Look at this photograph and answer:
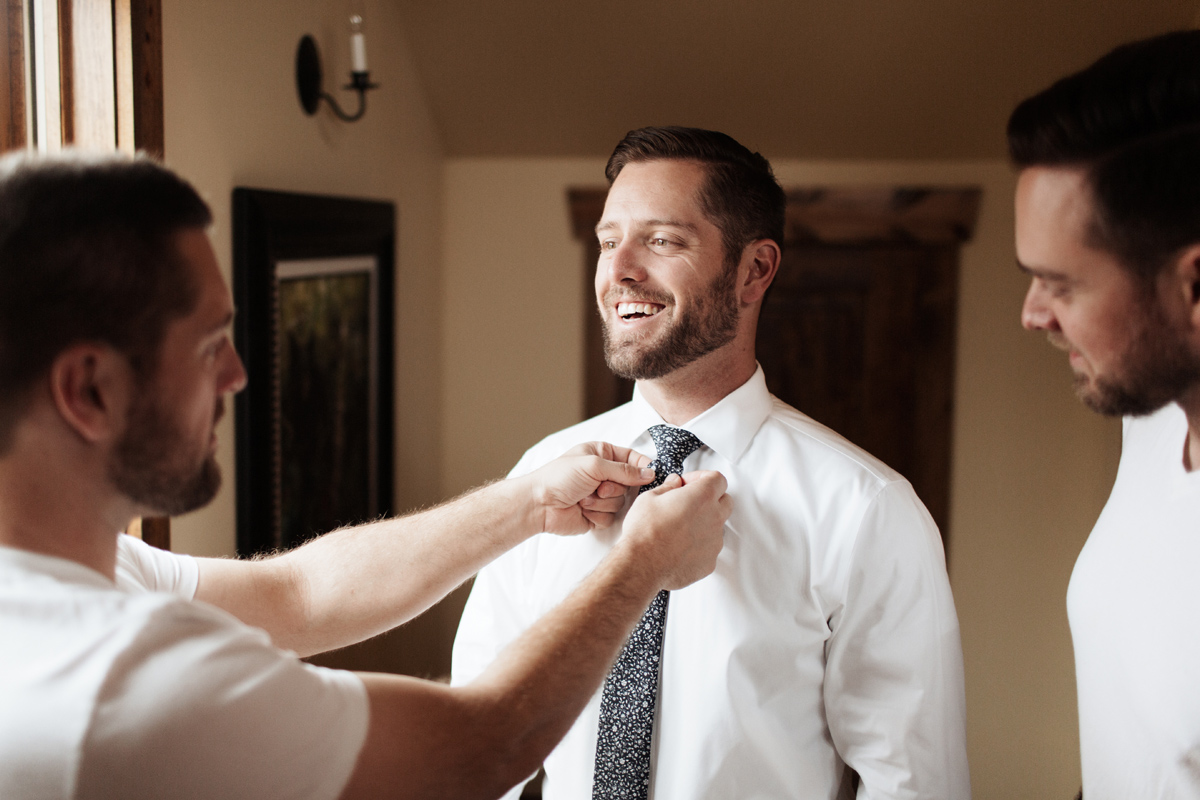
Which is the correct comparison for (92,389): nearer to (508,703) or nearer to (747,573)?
(508,703)

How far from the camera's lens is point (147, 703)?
0.76 metres

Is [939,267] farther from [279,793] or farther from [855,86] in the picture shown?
[279,793]

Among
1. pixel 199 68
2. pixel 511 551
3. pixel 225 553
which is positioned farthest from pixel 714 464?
pixel 199 68

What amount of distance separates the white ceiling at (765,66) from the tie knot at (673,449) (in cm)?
183

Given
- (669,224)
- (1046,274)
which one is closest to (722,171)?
(669,224)

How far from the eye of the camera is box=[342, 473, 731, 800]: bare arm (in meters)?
0.88

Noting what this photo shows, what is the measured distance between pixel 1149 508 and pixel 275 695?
102 centimetres

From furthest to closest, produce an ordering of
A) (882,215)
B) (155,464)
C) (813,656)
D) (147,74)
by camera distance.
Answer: (882,215) → (147,74) → (813,656) → (155,464)

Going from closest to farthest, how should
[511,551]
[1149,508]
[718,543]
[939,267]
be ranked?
[1149,508]
[718,543]
[511,551]
[939,267]

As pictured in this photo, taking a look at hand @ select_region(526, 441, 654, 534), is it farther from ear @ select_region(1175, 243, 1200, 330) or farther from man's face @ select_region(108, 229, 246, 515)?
ear @ select_region(1175, 243, 1200, 330)

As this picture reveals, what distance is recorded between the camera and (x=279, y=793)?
81cm

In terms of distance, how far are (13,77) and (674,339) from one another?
110 cm

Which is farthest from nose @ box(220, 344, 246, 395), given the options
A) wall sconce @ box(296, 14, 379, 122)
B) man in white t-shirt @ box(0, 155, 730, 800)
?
wall sconce @ box(296, 14, 379, 122)

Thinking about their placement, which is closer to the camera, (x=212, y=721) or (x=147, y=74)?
(x=212, y=721)
